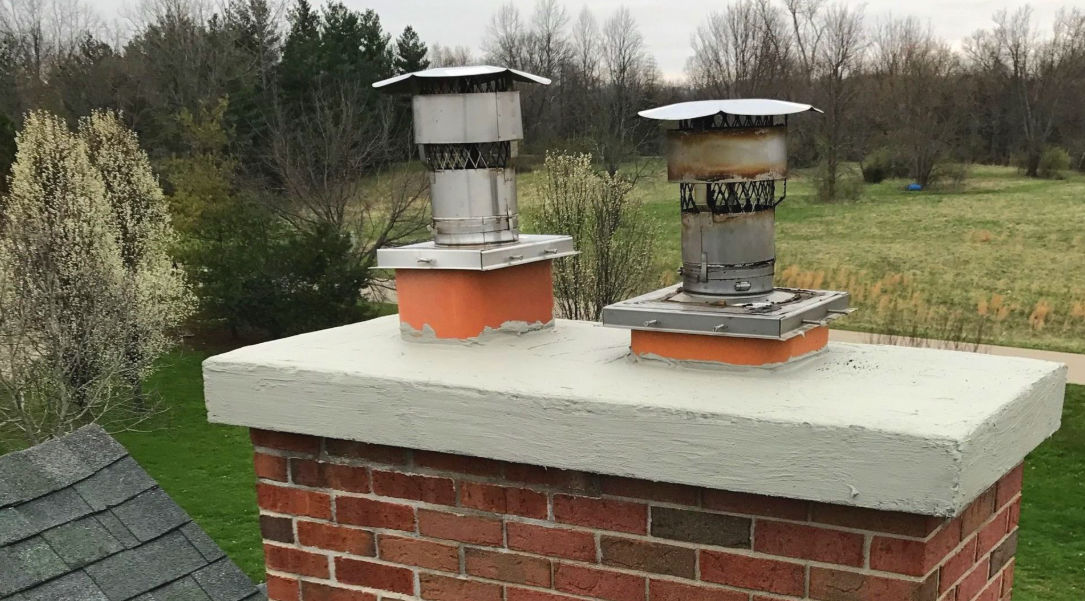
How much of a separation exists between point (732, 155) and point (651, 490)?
54cm

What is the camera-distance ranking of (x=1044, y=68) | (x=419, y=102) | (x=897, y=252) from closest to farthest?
(x=419, y=102) → (x=897, y=252) → (x=1044, y=68)

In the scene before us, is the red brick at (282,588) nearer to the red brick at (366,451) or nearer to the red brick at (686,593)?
the red brick at (366,451)

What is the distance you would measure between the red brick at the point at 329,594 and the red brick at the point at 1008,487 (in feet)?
3.53

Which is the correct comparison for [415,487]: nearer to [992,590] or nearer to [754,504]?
[754,504]

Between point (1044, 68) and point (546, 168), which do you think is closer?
point (546, 168)

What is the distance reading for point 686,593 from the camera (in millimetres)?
1415

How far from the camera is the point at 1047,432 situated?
1.47 metres

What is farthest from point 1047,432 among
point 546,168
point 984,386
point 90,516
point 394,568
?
point 546,168

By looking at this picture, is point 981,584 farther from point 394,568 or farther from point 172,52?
point 172,52

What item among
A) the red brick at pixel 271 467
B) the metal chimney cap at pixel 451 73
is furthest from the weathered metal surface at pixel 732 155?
the red brick at pixel 271 467

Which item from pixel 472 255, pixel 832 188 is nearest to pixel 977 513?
pixel 472 255

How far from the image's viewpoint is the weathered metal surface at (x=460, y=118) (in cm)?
177

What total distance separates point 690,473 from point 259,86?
100 feet

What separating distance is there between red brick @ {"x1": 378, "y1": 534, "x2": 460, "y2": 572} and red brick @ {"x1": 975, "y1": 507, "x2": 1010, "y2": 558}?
2.76ft
